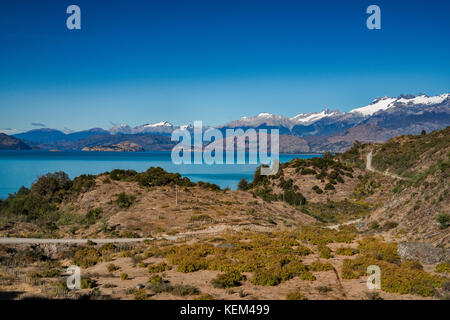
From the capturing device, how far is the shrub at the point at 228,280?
14.6 metres

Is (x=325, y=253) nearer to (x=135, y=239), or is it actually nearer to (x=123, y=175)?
(x=135, y=239)

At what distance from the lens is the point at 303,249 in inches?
824

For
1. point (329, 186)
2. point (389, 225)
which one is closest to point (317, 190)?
point (329, 186)

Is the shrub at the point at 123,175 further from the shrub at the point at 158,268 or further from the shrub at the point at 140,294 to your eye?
the shrub at the point at 140,294

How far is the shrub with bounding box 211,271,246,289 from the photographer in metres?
14.6

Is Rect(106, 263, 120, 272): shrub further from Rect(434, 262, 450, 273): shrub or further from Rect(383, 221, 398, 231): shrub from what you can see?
Rect(383, 221, 398, 231): shrub

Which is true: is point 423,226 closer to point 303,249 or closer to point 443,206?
point 443,206

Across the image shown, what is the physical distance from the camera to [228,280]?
→ 1486 cm

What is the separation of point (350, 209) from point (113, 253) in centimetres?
4056

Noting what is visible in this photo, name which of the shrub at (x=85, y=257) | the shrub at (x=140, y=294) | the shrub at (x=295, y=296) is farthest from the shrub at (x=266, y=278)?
the shrub at (x=85, y=257)

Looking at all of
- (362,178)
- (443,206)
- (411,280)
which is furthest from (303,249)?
(362,178)

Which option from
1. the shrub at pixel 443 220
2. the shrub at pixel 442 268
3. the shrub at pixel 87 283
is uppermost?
the shrub at pixel 443 220

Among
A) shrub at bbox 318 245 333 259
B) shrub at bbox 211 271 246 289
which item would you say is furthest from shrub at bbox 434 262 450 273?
shrub at bbox 211 271 246 289
